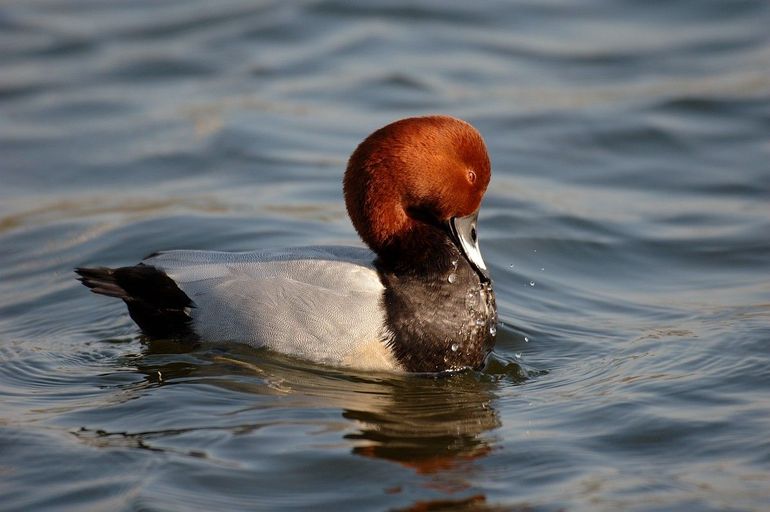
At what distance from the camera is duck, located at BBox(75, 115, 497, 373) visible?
20.4 ft

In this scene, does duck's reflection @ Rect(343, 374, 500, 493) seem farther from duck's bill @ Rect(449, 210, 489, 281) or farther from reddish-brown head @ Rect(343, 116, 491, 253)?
reddish-brown head @ Rect(343, 116, 491, 253)

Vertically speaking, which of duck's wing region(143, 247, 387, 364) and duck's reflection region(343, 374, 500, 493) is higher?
duck's wing region(143, 247, 387, 364)

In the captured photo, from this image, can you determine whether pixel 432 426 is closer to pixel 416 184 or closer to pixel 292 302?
pixel 292 302

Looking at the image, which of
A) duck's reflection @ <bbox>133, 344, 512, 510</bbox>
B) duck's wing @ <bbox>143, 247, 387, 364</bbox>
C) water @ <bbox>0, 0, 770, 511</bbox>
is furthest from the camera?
duck's wing @ <bbox>143, 247, 387, 364</bbox>

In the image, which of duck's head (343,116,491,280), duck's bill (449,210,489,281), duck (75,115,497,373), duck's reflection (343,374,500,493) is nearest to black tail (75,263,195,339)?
duck (75,115,497,373)

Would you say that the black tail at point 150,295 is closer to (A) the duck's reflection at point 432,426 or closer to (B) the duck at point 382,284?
(B) the duck at point 382,284

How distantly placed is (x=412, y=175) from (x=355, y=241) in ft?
7.92

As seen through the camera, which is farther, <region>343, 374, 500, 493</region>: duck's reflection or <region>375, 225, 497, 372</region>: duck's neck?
<region>375, 225, 497, 372</region>: duck's neck

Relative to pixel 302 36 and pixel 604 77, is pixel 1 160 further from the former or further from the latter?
pixel 604 77

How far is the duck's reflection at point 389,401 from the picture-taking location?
17.5 ft

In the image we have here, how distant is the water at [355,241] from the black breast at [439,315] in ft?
0.43

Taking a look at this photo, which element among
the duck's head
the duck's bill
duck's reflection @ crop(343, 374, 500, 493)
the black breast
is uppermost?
the duck's head

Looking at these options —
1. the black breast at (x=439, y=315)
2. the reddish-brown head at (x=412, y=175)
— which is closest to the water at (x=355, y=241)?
the black breast at (x=439, y=315)

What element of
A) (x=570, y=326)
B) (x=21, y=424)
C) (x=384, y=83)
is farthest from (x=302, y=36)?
(x=21, y=424)
